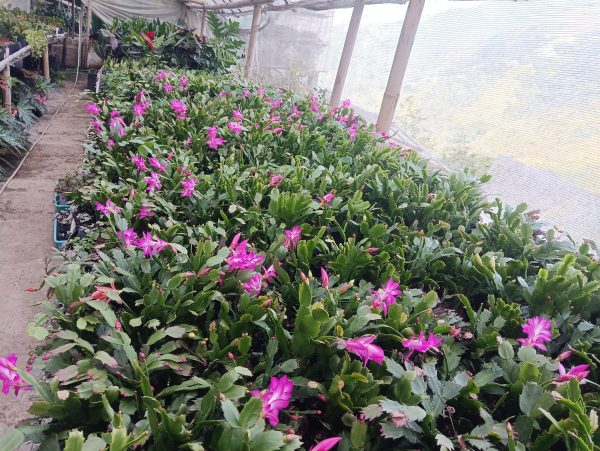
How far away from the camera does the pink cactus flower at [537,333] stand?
51.3 inches

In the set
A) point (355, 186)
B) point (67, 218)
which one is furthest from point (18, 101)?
point (355, 186)

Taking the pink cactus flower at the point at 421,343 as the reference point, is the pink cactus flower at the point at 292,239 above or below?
above

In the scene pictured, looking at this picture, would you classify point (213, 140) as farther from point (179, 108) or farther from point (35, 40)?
point (35, 40)

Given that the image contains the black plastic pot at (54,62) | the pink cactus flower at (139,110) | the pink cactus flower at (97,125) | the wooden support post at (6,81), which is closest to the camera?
the pink cactus flower at (97,125)

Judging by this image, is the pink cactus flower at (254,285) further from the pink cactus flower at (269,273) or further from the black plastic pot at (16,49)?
the black plastic pot at (16,49)

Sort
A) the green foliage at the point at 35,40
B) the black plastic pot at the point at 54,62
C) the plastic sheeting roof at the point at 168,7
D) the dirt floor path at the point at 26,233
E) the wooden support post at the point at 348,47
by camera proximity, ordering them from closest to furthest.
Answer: the dirt floor path at the point at 26,233 < the wooden support post at the point at 348,47 < the green foliage at the point at 35,40 < the plastic sheeting roof at the point at 168,7 < the black plastic pot at the point at 54,62

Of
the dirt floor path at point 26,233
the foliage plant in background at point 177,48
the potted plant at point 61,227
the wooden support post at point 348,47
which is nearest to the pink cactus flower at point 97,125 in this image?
the potted plant at point 61,227

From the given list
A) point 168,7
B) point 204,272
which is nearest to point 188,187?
point 204,272

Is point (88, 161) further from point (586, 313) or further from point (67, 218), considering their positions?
point (586, 313)

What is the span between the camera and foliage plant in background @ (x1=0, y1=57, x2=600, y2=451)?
3.20ft

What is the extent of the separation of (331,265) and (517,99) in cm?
226

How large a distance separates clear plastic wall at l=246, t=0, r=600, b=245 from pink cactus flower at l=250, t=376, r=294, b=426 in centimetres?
206

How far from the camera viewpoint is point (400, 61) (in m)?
3.60

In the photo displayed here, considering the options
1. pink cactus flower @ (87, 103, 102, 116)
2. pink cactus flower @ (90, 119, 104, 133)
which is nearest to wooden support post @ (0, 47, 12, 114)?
pink cactus flower @ (87, 103, 102, 116)
